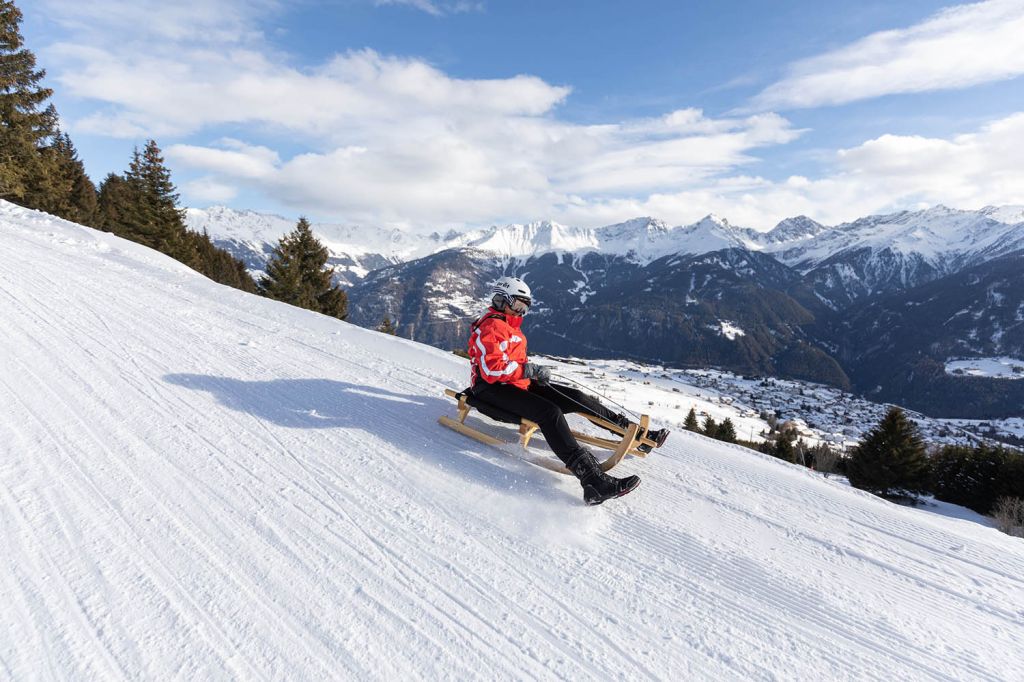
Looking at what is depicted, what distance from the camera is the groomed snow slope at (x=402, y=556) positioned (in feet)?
9.46

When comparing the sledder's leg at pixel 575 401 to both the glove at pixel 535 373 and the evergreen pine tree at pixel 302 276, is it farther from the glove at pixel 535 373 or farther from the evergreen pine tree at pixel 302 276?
the evergreen pine tree at pixel 302 276

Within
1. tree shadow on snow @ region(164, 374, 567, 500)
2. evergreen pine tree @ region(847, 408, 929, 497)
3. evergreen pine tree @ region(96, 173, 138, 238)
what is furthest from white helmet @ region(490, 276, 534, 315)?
evergreen pine tree @ region(96, 173, 138, 238)

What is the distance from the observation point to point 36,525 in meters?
3.33

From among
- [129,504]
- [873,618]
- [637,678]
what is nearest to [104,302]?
[129,504]

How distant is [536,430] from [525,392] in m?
0.62

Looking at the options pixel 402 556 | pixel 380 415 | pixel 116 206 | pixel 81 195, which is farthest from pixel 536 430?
pixel 116 206

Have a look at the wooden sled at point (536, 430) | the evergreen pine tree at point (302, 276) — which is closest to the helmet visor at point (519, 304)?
the wooden sled at point (536, 430)

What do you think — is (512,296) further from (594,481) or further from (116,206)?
(116,206)

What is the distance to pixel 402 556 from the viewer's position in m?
3.65

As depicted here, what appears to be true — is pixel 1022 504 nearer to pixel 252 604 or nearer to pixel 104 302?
pixel 252 604

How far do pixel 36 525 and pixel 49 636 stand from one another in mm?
1080


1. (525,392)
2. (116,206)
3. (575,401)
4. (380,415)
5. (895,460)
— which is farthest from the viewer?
(116,206)

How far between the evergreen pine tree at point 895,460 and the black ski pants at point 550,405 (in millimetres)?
39409

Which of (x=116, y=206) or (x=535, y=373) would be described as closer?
(x=535, y=373)
